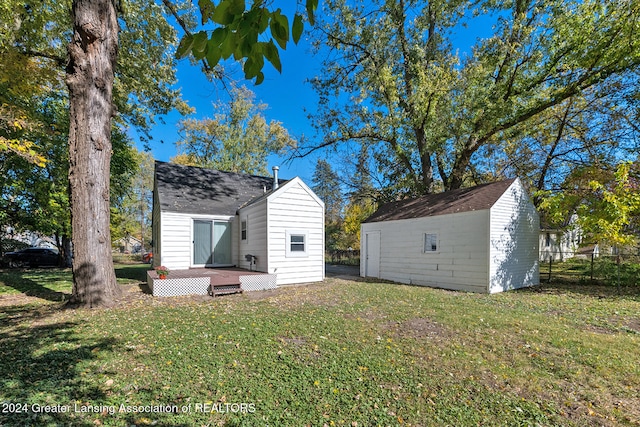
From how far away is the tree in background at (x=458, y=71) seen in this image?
35.7 ft

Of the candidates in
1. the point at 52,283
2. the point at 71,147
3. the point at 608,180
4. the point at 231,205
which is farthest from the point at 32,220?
the point at 608,180

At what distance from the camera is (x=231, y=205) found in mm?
12828

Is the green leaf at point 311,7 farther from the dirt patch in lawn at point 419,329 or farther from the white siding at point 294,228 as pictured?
the white siding at point 294,228

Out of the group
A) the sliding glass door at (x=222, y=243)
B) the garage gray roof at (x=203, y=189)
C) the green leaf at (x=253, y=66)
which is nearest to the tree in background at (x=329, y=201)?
the garage gray roof at (x=203, y=189)

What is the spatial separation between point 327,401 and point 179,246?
10.1 metres

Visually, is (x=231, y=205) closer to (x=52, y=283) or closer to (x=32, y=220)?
(x=52, y=283)

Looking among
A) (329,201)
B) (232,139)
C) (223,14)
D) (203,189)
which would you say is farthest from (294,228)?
(329,201)

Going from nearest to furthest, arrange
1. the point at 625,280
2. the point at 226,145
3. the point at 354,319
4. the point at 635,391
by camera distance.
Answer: the point at 635,391
the point at 354,319
the point at 625,280
the point at 226,145

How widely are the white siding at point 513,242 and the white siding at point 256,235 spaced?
7.69 metres

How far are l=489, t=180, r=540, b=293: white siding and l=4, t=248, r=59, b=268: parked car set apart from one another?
24554mm

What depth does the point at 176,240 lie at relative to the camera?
11156 mm

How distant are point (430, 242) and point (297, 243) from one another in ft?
17.3

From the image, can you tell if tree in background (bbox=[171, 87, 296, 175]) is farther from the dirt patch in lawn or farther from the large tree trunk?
the dirt patch in lawn

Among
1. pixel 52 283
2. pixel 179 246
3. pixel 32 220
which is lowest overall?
pixel 52 283
